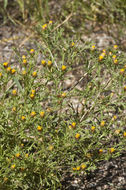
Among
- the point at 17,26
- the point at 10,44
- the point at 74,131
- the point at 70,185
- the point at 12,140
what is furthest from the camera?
the point at 17,26

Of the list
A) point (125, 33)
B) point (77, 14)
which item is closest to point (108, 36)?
point (125, 33)

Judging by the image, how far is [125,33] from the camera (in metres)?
3.66

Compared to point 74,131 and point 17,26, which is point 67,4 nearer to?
point 17,26

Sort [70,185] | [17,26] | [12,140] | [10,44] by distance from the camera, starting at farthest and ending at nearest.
Result: [17,26] < [10,44] < [70,185] < [12,140]

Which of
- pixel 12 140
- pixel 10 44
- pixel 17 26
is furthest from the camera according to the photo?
pixel 17 26

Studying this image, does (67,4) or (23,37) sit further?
(67,4)

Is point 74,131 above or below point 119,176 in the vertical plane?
above

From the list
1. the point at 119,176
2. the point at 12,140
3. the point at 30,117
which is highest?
the point at 30,117

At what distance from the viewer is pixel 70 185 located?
2258mm

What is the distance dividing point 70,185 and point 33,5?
8.11 feet

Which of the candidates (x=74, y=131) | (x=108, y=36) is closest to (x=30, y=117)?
(x=74, y=131)

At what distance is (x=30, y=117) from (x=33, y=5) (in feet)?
8.18

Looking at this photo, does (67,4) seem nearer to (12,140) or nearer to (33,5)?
(33,5)

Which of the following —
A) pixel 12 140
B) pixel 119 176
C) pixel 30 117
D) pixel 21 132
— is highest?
pixel 30 117
